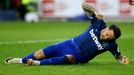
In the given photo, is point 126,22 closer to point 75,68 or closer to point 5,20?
point 5,20

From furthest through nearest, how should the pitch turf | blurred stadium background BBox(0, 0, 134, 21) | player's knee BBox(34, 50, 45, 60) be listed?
1. blurred stadium background BBox(0, 0, 134, 21)
2. player's knee BBox(34, 50, 45, 60)
3. the pitch turf

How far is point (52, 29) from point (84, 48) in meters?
14.1

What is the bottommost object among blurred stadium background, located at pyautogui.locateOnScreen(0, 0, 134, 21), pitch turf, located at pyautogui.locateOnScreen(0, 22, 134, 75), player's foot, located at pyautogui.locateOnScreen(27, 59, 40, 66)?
blurred stadium background, located at pyautogui.locateOnScreen(0, 0, 134, 21)

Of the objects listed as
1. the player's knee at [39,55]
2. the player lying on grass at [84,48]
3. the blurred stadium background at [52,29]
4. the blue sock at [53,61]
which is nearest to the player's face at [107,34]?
the player lying on grass at [84,48]

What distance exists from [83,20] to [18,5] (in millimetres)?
3572

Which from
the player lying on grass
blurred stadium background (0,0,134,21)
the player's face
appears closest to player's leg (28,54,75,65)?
the player lying on grass

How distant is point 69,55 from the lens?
1242cm

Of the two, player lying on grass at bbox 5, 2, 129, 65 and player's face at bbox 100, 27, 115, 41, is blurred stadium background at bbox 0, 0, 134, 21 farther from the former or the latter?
player's face at bbox 100, 27, 115, 41

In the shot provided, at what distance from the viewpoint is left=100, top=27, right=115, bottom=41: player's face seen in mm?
12156

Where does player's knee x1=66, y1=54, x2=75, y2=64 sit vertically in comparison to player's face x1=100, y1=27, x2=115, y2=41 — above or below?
below

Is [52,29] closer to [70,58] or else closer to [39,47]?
[39,47]

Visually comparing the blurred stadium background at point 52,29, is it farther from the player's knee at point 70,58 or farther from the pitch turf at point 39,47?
the player's knee at point 70,58

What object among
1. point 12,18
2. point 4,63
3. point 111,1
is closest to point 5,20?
point 12,18

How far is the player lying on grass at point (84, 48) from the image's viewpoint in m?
12.4
